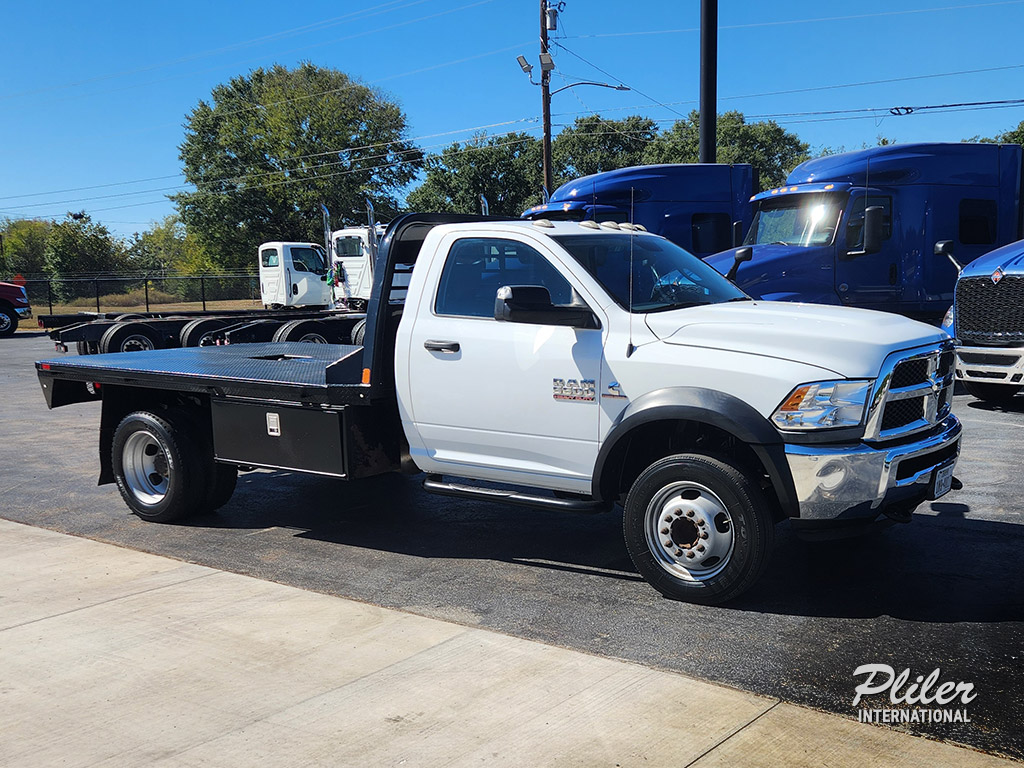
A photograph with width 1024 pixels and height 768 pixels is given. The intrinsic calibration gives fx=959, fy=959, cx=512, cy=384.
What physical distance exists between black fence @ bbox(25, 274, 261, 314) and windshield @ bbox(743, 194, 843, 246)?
32658 millimetres

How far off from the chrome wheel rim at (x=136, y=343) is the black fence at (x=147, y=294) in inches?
1082

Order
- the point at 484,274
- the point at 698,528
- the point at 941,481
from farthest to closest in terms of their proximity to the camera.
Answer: the point at 484,274, the point at 941,481, the point at 698,528

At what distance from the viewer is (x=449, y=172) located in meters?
45.6

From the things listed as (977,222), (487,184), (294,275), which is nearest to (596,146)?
(487,184)

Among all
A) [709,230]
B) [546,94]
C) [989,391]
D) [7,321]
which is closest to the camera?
[989,391]

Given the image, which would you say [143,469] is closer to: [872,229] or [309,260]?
[872,229]

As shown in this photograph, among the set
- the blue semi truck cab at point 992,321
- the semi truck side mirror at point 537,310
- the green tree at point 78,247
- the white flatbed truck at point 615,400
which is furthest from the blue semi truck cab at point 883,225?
the green tree at point 78,247

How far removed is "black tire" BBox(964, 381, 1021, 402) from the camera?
→ 37.3ft

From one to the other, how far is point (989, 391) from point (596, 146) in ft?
148

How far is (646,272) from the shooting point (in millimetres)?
5750

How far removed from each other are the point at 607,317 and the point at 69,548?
395 centimetres

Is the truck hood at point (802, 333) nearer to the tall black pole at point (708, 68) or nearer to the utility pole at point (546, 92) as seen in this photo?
the tall black pole at point (708, 68)

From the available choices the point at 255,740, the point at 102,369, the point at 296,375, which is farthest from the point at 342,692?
the point at 102,369

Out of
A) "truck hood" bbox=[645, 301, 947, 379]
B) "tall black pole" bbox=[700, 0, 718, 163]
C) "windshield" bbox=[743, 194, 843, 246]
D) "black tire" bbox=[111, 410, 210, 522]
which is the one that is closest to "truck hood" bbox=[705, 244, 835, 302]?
"windshield" bbox=[743, 194, 843, 246]
